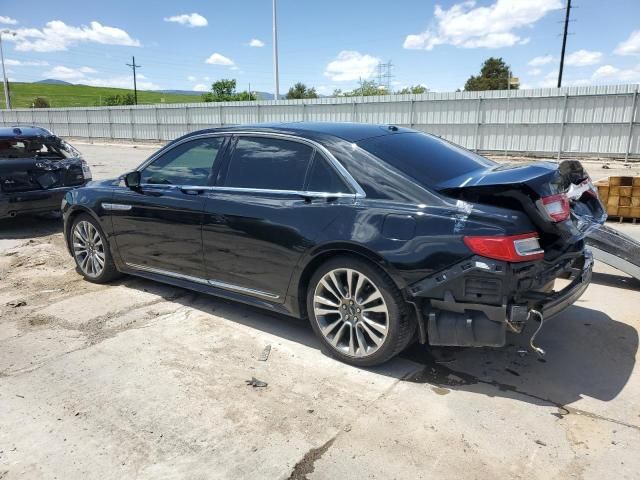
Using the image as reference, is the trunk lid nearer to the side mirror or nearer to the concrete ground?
the concrete ground

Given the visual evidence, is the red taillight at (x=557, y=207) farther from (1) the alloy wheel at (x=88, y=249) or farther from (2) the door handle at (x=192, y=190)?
(1) the alloy wheel at (x=88, y=249)

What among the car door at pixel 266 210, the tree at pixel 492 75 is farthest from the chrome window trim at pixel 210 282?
the tree at pixel 492 75

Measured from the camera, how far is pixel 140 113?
115 ft

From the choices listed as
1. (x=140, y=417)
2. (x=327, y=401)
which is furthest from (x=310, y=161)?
(x=140, y=417)

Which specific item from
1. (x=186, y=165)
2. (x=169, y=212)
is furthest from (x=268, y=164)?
(x=169, y=212)

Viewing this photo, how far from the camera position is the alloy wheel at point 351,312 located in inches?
134

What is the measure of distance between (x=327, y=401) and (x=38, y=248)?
5.74m

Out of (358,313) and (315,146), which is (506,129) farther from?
(358,313)

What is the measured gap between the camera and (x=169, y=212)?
448 cm

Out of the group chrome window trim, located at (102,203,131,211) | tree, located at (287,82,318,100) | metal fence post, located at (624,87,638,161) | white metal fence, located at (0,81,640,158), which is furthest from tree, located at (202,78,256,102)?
chrome window trim, located at (102,203,131,211)

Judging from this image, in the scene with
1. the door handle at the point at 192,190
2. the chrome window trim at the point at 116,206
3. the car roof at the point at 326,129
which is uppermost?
the car roof at the point at 326,129

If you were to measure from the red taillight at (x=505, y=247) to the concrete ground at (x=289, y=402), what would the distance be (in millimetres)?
602

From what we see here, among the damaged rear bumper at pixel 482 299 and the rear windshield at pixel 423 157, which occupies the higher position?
the rear windshield at pixel 423 157

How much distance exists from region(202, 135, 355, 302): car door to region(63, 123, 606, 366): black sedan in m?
0.01
